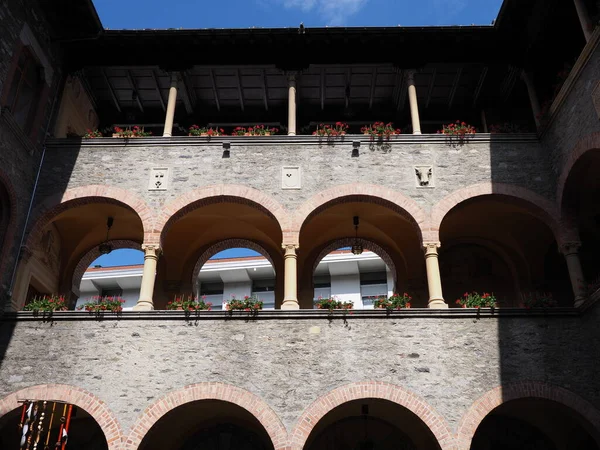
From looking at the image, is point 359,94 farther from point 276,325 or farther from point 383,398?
point 383,398

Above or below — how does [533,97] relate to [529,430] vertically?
above

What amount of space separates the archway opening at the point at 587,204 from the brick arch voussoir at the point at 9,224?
11384 millimetres

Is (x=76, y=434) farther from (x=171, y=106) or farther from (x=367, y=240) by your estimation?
(x=367, y=240)

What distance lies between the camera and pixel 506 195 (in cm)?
1373

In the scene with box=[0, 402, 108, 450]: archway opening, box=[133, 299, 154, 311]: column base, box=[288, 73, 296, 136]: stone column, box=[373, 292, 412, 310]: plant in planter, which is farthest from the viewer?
box=[288, 73, 296, 136]: stone column

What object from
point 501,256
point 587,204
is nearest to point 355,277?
point 501,256

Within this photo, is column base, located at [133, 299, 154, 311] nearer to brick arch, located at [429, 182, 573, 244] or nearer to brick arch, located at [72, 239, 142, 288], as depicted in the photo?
brick arch, located at [72, 239, 142, 288]

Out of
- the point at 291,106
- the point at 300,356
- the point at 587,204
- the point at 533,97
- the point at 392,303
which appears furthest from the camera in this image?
the point at 291,106

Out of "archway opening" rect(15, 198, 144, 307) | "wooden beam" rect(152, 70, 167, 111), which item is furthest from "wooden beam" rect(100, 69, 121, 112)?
"archway opening" rect(15, 198, 144, 307)

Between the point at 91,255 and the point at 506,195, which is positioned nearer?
the point at 506,195

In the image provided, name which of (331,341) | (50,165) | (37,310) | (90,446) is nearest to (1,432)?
(90,446)

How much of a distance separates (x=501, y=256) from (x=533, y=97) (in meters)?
4.19

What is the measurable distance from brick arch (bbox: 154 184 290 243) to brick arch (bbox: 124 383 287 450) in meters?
3.53

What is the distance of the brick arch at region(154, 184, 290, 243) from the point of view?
44.4 feet
